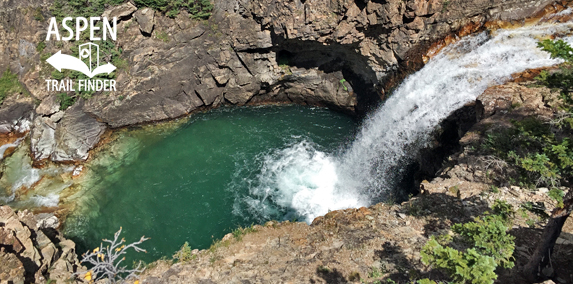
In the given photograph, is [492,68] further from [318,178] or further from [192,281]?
[192,281]

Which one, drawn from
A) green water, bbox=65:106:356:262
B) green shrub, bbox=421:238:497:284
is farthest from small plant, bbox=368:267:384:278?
green water, bbox=65:106:356:262

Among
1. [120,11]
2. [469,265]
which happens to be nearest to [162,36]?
[120,11]

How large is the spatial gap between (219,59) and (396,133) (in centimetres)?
1032

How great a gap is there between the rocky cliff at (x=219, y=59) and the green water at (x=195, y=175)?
1471 millimetres

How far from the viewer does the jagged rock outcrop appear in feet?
27.3

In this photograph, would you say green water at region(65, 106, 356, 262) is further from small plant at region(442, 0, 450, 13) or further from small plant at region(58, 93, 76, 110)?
small plant at region(442, 0, 450, 13)

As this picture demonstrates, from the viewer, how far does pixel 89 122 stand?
682 inches

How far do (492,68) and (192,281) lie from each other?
1279 cm

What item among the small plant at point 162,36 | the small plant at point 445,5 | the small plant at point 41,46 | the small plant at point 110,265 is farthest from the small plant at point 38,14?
the small plant at point 445,5


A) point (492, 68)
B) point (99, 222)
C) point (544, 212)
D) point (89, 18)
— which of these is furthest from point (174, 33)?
point (544, 212)

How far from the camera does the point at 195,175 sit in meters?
15.5

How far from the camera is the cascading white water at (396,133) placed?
494 inches

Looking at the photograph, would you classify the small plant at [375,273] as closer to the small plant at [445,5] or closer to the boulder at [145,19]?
the small plant at [445,5]

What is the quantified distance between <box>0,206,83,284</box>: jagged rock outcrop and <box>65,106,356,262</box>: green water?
2.35 meters
